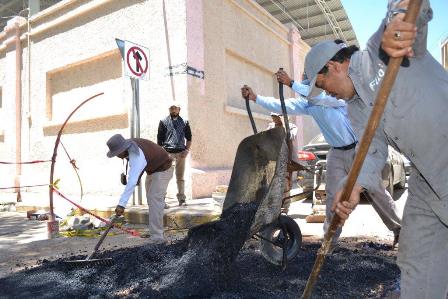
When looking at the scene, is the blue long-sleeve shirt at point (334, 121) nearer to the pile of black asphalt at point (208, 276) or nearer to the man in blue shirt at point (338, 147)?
the man in blue shirt at point (338, 147)

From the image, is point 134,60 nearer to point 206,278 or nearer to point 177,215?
point 177,215

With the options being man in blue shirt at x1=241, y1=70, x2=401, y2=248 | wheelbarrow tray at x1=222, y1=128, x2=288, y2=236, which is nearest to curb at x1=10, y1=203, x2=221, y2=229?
wheelbarrow tray at x1=222, y1=128, x2=288, y2=236

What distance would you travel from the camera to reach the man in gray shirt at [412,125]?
Answer: 4.93 feet

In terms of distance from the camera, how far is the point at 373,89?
5.41 feet

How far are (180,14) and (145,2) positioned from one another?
3.46 ft

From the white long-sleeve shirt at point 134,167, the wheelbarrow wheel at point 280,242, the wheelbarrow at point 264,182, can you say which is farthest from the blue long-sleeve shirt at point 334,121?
the white long-sleeve shirt at point 134,167

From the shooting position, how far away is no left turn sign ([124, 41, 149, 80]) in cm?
588

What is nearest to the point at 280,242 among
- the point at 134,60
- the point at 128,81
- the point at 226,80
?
the point at 134,60

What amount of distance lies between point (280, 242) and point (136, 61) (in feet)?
12.8

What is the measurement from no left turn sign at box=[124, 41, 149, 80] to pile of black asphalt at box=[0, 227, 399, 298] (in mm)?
3100

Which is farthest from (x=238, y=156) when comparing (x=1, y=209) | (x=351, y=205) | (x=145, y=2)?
(x=1, y=209)

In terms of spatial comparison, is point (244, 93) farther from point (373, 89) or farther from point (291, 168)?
point (373, 89)

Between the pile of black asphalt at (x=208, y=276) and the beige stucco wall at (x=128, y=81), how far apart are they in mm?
3863

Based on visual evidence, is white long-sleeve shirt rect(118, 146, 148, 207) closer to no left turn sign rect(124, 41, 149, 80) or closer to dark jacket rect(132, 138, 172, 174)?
dark jacket rect(132, 138, 172, 174)
